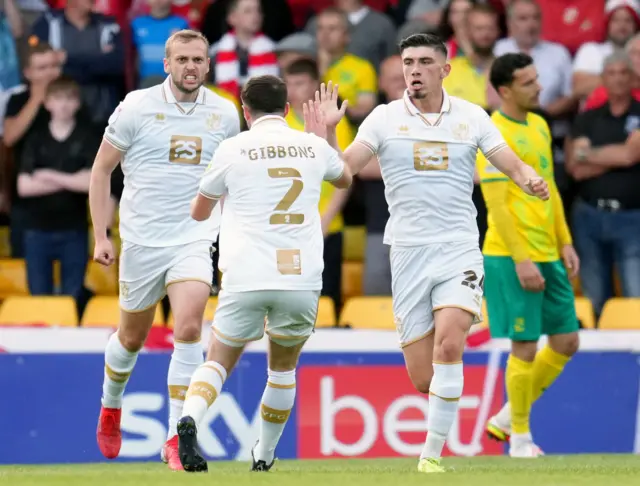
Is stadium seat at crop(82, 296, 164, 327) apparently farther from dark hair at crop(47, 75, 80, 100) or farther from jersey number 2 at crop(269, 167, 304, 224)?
jersey number 2 at crop(269, 167, 304, 224)

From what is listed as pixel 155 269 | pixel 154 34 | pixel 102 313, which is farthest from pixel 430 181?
pixel 154 34

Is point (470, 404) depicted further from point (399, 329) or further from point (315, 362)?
point (399, 329)

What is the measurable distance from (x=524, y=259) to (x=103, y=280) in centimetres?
482

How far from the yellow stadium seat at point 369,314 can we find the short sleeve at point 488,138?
3.92 m

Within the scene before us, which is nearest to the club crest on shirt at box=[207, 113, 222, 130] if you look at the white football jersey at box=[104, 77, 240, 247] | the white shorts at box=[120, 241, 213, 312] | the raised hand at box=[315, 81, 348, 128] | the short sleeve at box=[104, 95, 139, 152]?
the white football jersey at box=[104, 77, 240, 247]

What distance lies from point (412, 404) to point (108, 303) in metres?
2.86

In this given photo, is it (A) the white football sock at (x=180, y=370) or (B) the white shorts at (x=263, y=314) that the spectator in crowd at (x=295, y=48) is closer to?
(A) the white football sock at (x=180, y=370)

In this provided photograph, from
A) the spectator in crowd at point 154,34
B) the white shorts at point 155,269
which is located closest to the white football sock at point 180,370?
the white shorts at point 155,269

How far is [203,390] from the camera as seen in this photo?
28.0 feet

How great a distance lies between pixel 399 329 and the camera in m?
9.67

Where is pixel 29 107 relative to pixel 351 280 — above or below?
above

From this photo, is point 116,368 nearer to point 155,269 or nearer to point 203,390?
point 155,269

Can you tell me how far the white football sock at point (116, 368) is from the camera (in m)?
10.4

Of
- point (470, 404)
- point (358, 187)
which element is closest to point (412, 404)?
point (470, 404)
